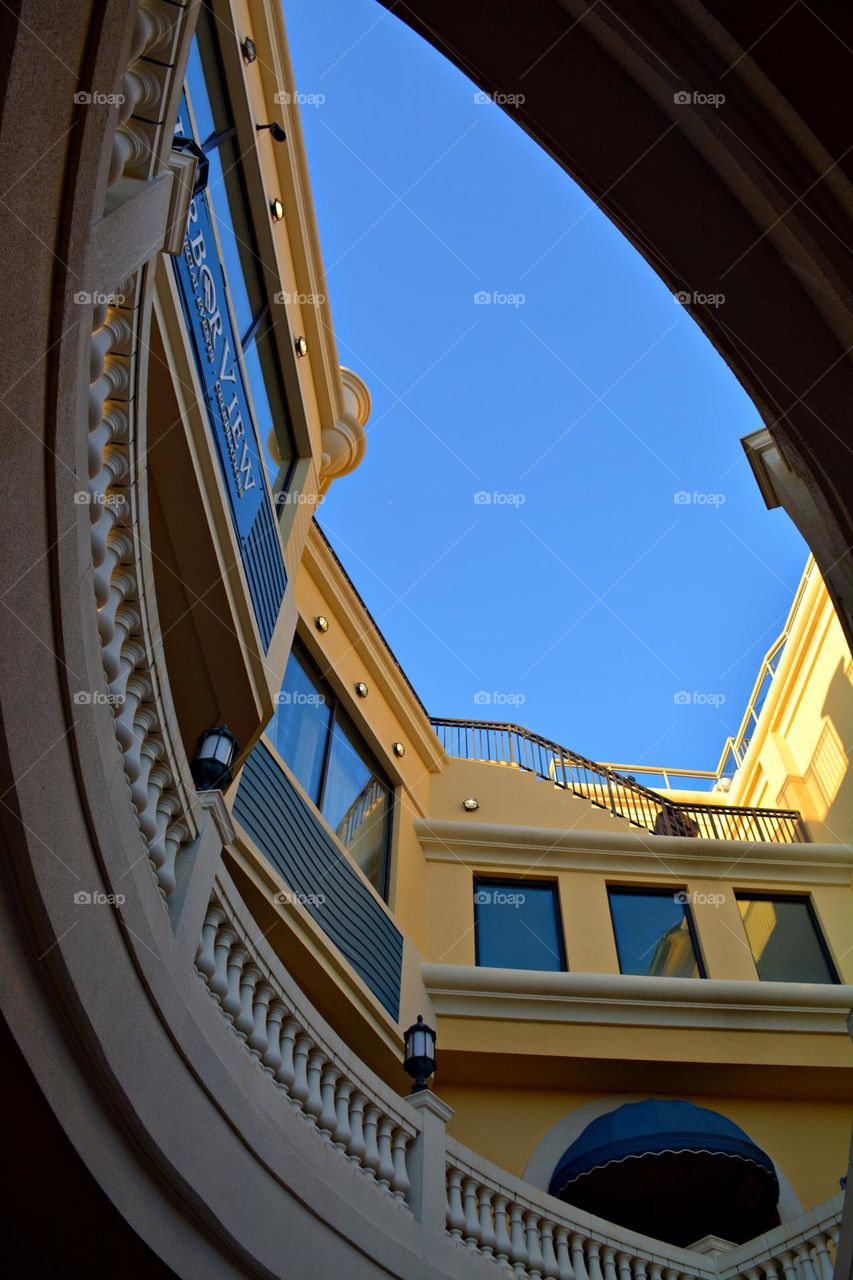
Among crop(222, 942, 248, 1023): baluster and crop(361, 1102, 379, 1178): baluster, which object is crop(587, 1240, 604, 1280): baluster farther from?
crop(222, 942, 248, 1023): baluster

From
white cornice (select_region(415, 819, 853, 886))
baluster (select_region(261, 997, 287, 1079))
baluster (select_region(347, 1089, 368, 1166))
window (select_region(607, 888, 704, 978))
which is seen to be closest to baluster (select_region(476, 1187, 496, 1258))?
baluster (select_region(347, 1089, 368, 1166))

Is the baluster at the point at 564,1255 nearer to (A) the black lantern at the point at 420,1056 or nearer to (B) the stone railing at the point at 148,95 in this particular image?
(A) the black lantern at the point at 420,1056

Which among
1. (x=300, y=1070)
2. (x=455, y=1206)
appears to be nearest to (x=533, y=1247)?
(x=455, y=1206)

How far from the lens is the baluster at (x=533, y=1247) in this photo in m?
7.65

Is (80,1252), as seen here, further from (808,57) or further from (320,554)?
(320,554)

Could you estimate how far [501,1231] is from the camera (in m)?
7.69

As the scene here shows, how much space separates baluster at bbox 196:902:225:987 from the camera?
19.2 ft

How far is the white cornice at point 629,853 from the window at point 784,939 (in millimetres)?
322

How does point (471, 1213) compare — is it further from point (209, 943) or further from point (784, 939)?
point (784, 939)

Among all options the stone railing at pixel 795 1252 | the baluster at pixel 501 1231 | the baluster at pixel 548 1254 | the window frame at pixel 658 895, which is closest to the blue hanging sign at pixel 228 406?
the baluster at pixel 501 1231

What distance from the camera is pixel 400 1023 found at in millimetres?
10906

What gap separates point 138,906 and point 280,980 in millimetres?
1875

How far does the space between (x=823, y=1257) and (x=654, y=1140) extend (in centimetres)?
200

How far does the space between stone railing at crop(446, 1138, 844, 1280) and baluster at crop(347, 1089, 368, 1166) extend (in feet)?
3.21
